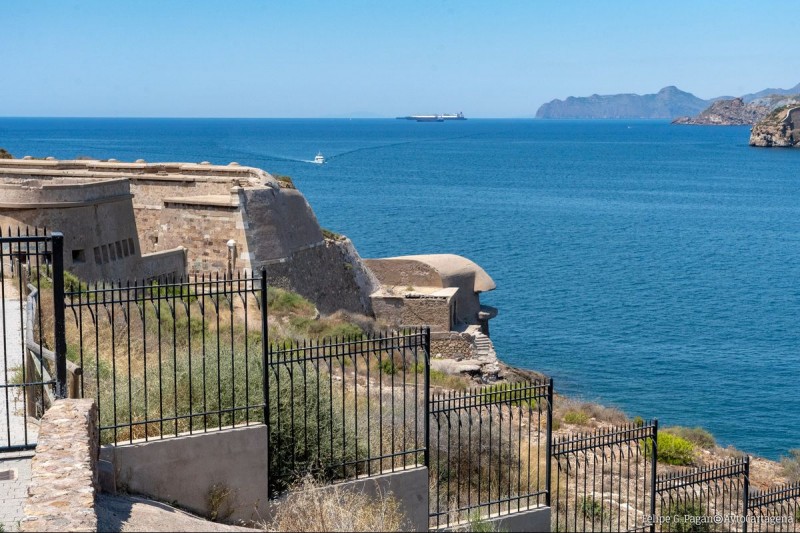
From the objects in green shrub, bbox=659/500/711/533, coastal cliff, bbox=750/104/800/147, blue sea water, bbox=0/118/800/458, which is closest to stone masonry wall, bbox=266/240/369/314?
blue sea water, bbox=0/118/800/458

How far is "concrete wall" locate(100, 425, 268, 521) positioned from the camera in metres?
8.62

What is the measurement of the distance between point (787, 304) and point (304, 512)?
37.2m

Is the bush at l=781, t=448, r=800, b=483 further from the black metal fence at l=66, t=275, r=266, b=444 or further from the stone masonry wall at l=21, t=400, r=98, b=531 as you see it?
the stone masonry wall at l=21, t=400, r=98, b=531

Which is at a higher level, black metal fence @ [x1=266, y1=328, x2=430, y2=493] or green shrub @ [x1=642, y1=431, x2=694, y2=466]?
black metal fence @ [x1=266, y1=328, x2=430, y2=493]

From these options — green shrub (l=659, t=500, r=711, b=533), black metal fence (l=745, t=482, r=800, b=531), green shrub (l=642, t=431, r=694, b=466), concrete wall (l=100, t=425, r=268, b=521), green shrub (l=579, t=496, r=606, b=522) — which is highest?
concrete wall (l=100, t=425, r=268, b=521)

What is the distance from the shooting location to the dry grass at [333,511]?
8.20 metres

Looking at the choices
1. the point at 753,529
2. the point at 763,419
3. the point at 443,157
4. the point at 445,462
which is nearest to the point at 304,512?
the point at 445,462

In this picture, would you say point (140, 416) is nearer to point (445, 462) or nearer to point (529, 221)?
point (445, 462)

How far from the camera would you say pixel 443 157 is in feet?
444

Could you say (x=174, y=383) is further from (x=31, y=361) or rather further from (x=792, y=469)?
(x=792, y=469)

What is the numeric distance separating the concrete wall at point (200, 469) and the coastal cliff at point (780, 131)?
17017 cm

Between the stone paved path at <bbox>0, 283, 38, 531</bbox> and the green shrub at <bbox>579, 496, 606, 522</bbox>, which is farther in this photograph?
the green shrub at <bbox>579, 496, 606, 522</bbox>

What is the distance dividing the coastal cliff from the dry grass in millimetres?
169324

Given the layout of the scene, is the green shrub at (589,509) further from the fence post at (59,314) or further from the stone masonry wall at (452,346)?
the stone masonry wall at (452,346)
